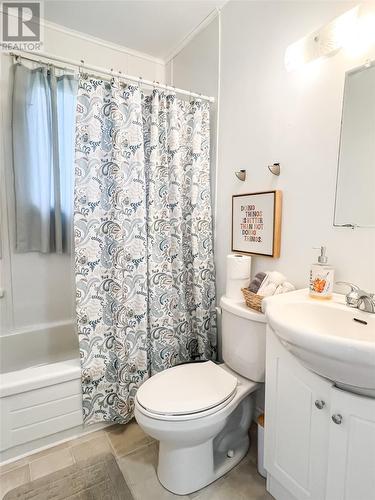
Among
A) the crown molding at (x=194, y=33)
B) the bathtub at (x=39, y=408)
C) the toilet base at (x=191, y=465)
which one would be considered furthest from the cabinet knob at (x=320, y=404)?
the crown molding at (x=194, y=33)

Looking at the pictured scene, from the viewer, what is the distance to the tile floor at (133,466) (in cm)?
126

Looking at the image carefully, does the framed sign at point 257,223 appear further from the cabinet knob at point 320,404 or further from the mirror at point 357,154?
the cabinet knob at point 320,404

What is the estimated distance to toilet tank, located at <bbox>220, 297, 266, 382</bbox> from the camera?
129cm

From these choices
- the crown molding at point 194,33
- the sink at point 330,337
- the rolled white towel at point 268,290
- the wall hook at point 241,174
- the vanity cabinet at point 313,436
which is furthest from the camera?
the crown molding at point 194,33

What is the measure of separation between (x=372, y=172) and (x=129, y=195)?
1147mm

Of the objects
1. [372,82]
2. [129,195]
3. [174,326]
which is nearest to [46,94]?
[129,195]

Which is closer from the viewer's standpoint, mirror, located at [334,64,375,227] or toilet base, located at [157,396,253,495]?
mirror, located at [334,64,375,227]

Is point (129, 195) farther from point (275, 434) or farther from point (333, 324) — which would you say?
point (275, 434)

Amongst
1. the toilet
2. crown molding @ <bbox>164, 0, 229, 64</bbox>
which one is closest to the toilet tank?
the toilet

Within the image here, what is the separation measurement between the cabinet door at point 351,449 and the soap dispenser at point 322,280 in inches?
15.4

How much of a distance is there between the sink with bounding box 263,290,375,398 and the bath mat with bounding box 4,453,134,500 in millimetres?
1061

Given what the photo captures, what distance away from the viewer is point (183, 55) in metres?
2.16

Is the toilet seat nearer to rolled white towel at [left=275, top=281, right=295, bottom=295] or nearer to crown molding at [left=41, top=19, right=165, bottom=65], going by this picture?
rolled white towel at [left=275, top=281, right=295, bottom=295]

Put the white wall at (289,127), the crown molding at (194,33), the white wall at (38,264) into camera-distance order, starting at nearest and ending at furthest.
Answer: the white wall at (289,127)
the crown molding at (194,33)
the white wall at (38,264)
